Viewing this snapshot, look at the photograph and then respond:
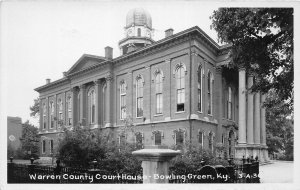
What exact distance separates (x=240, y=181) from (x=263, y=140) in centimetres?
1132

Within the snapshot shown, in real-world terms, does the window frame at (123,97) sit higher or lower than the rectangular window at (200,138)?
higher

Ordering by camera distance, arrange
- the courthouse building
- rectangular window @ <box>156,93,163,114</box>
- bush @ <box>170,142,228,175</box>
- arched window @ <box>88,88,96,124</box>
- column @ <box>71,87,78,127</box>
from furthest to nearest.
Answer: arched window @ <box>88,88,96,124</box> → column @ <box>71,87,78,127</box> → rectangular window @ <box>156,93,163,114</box> → the courthouse building → bush @ <box>170,142,228,175</box>

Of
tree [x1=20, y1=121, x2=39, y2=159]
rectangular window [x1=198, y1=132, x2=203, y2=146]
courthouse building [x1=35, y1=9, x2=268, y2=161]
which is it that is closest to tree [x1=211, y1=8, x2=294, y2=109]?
courthouse building [x1=35, y1=9, x2=268, y2=161]

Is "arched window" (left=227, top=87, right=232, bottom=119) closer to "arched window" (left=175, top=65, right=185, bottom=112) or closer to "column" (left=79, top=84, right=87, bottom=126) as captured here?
"arched window" (left=175, top=65, right=185, bottom=112)

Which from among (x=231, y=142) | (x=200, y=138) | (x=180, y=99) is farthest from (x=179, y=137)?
(x=231, y=142)

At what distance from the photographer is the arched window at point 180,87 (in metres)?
16.8

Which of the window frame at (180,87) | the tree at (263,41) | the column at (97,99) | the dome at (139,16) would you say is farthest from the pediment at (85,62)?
the tree at (263,41)

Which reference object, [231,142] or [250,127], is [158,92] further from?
[250,127]

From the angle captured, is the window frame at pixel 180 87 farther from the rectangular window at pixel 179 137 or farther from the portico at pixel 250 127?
the portico at pixel 250 127

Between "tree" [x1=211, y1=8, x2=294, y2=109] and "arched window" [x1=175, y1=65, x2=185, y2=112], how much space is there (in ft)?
21.8

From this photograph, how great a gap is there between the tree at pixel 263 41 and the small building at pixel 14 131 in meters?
6.85

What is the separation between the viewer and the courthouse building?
16625 mm

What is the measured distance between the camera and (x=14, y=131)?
1082cm

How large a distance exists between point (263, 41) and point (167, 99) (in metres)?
8.33
